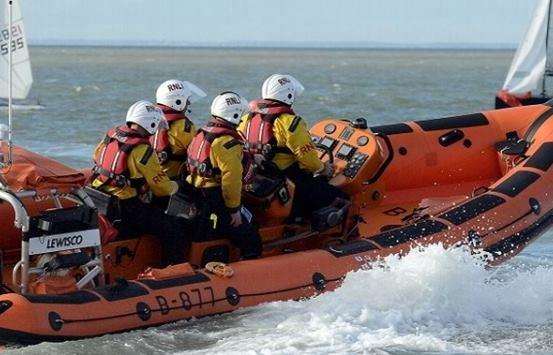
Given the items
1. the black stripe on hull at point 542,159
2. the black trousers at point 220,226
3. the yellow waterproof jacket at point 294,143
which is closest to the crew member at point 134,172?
the black trousers at point 220,226

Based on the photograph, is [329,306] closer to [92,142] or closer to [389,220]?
[389,220]

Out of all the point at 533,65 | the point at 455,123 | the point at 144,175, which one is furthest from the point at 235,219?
the point at 533,65

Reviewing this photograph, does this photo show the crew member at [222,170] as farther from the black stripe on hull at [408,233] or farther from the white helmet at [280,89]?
the black stripe on hull at [408,233]

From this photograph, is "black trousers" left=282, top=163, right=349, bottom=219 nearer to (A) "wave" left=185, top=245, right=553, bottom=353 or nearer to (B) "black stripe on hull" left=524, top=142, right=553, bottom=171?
(A) "wave" left=185, top=245, right=553, bottom=353

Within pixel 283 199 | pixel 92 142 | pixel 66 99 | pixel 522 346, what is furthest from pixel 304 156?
pixel 66 99

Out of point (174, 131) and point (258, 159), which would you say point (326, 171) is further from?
point (174, 131)

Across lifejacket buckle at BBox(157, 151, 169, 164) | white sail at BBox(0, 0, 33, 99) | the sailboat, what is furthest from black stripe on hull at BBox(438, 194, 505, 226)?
the sailboat

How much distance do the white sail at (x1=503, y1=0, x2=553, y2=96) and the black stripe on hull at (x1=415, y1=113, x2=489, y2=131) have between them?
8294 millimetres

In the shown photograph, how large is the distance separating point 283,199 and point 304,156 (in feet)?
1.10

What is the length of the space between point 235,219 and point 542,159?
2557mm

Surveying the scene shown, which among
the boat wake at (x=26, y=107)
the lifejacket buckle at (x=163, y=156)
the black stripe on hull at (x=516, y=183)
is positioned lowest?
the boat wake at (x=26, y=107)

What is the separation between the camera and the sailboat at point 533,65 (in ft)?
61.4

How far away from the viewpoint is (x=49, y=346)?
749 cm

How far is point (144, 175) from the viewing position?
823 cm
